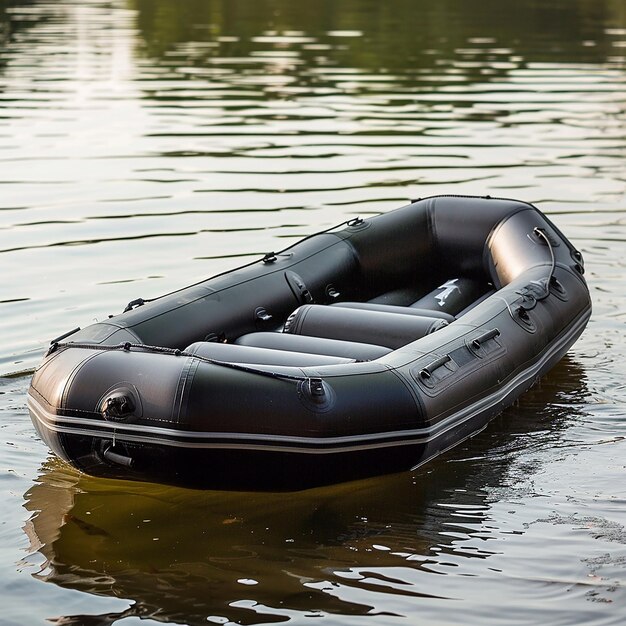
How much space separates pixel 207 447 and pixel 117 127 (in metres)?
9.21

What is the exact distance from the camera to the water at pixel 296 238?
412 cm

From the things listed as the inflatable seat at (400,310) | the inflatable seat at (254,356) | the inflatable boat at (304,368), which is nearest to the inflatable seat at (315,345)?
the inflatable boat at (304,368)

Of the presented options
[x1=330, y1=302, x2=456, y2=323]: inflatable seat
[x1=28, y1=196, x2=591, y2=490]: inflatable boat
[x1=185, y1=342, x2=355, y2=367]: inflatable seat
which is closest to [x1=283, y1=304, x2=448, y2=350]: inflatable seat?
[x1=28, y1=196, x2=591, y2=490]: inflatable boat

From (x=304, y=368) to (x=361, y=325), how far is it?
3.19ft

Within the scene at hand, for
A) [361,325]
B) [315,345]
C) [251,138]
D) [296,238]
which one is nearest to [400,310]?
[361,325]

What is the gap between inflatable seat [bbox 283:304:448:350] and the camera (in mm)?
5453

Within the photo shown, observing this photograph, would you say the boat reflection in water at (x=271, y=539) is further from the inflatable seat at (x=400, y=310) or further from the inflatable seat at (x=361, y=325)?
the inflatable seat at (x=400, y=310)

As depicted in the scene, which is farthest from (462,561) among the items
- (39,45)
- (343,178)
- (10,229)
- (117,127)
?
(39,45)

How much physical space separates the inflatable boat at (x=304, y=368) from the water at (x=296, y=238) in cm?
26

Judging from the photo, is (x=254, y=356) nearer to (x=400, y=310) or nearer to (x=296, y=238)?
(x=400, y=310)

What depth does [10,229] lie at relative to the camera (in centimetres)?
896

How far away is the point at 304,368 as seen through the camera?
15.1ft

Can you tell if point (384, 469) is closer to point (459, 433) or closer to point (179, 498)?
point (459, 433)

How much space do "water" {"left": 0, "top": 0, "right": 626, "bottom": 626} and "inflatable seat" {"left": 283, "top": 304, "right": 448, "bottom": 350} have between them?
1.85ft
